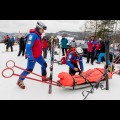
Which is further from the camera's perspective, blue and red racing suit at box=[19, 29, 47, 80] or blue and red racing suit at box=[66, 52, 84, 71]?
blue and red racing suit at box=[66, 52, 84, 71]

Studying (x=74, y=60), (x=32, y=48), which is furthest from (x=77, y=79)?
(x=32, y=48)

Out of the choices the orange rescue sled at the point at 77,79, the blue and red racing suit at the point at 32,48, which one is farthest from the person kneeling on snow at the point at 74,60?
the blue and red racing suit at the point at 32,48

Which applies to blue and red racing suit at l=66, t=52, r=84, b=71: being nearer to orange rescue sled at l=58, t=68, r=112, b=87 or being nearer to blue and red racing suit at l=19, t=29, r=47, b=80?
orange rescue sled at l=58, t=68, r=112, b=87

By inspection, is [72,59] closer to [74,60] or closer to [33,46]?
[74,60]

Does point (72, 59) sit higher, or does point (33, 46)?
point (33, 46)

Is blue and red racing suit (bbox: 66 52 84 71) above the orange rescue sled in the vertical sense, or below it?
above

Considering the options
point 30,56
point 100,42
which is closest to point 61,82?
point 30,56

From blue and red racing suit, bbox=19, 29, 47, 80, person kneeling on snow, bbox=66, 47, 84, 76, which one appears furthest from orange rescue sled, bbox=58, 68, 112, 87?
blue and red racing suit, bbox=19, 29, 47, 80

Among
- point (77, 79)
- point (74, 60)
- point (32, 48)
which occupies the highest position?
point (32, 48)

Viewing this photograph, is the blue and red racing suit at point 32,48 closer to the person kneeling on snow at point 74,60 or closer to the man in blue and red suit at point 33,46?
the man in blue and red suit at point 33,46

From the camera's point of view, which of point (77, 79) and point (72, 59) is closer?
point (77, 79)

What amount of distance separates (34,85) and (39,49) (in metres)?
1.11

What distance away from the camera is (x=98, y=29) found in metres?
29.1

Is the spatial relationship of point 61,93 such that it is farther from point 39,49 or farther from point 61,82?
point 39,49
